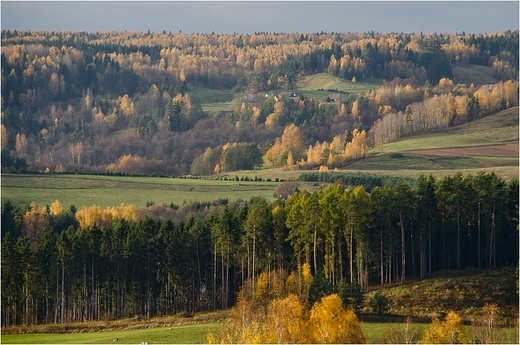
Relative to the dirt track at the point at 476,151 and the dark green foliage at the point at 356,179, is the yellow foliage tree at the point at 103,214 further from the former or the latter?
the dirt track at the point at 476,151

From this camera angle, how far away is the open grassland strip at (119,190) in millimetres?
130125

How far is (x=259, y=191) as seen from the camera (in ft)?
444

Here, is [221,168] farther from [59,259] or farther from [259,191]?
[59,259]

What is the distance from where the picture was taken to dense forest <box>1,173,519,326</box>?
237 ft

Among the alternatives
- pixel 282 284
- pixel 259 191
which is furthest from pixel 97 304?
pixel 259 191

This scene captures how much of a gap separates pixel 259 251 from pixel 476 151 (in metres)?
101

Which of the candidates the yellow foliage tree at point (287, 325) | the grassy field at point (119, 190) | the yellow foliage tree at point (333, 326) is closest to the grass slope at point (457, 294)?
the yellow foliage tree at point (333, 326)

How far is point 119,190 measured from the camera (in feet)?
455

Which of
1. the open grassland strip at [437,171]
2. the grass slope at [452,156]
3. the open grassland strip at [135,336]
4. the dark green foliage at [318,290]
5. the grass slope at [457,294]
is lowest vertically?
the open grassland strip at [135,336]

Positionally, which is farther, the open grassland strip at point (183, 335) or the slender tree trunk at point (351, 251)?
the slender tree trunk at point (351, 251)

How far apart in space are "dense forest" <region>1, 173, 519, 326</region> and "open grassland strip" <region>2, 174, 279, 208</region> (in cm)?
5179

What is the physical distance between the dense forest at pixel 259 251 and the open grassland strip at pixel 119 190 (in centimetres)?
5179

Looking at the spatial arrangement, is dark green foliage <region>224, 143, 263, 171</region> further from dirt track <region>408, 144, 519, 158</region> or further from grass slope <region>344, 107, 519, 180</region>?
dirt track <region>408, 144, 519, 158</region>

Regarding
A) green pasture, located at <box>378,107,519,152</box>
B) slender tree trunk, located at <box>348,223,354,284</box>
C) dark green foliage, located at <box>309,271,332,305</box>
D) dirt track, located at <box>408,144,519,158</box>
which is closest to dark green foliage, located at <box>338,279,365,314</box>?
dark green foliage, located at <box>309,271,332,305</box>
